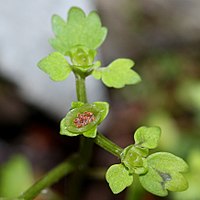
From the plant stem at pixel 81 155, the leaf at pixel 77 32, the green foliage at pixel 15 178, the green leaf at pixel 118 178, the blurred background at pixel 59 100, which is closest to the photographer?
the green leaf at pixel 118 178

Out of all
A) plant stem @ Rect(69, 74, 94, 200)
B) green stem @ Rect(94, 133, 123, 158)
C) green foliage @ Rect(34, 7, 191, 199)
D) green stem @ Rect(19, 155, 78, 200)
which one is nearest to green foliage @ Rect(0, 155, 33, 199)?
plant stem @ Rect(69, 74, 94, 200)

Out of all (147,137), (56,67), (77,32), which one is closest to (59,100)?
(77,32)

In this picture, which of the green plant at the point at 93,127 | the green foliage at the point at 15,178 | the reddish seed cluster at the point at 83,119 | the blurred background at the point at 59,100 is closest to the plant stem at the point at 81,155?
the green plant at the point at 93,127

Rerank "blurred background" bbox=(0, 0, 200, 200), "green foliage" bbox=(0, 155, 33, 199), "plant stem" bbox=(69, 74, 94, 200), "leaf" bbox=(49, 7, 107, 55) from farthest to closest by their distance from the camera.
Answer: "blurred background" bbox=(0, 0, 200, 200), "green foliage" bbox=(0, 155, 33, 199), "leaf" bbox=(49, 7, 107, 55), "plant stem" bbox=(69, 74, 94, 200)

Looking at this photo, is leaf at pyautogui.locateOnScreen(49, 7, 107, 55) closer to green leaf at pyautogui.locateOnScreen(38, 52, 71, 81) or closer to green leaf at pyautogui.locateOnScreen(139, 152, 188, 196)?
green leaf at pyautogui.locateOnScreen(38, 52, 71, 81)

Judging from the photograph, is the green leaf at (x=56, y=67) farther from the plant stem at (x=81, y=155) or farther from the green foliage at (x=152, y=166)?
the green foliage at (x=152, y=166)

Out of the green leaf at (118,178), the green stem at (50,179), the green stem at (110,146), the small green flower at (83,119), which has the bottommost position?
the green stem at (50,179)
